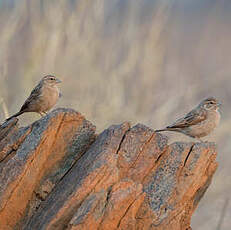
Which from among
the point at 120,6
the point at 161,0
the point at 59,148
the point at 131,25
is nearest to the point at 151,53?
the point at 131,25

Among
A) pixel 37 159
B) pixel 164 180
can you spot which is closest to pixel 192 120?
pixel 164 180

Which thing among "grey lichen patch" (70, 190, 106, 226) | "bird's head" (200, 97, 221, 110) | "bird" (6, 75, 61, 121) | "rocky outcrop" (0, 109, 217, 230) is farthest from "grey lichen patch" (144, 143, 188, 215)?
"bird" (6, 75, 61, 121)

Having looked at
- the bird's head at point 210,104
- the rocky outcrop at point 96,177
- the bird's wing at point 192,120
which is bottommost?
the rocky outcrop at point 96,177

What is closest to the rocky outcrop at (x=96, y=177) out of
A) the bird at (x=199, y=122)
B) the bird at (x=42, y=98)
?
the bird at (x=199, y=122)

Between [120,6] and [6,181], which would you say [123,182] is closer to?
[6,181]

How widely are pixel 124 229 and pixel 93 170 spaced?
0.99 meters

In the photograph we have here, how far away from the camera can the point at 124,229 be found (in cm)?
1125

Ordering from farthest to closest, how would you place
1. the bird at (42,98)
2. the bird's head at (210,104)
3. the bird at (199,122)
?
1. the bird at (42,98)
2. the bird's head at (210,104)
3. the bird at (199,122)

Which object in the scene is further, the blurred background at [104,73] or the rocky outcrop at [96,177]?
the blurred background at [104,73]

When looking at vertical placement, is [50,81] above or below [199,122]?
below

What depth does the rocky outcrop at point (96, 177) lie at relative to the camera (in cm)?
1112

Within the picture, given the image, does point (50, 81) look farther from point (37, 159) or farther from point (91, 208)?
point (91, 208)

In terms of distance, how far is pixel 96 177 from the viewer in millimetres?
11336

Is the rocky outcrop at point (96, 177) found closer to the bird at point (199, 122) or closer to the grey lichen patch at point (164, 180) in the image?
the grey lichen patch at point (164, 180)
